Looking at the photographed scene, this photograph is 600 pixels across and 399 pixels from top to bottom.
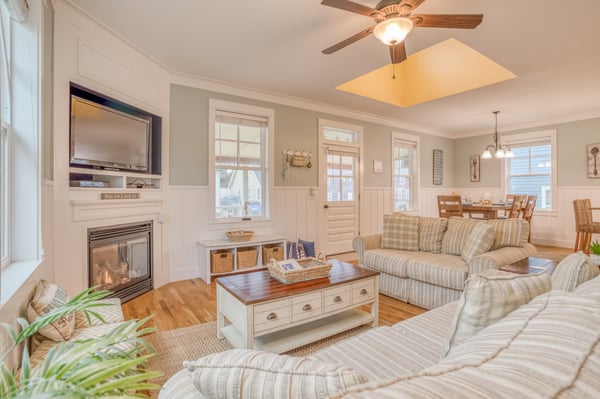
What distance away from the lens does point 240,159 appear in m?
4.29

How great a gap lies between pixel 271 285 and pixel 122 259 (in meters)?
1.94

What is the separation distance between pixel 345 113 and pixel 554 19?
312cm

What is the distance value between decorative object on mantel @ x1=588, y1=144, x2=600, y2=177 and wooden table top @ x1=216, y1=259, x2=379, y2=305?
575 centimetres

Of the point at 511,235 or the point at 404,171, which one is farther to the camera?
the point at 404,171

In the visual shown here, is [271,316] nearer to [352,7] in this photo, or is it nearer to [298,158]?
[352,7]

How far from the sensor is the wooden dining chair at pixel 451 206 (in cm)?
500

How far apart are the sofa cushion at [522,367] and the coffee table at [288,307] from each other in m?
1.41

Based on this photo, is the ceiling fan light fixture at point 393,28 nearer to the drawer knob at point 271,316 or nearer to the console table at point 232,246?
the drawer knob at point 271,316

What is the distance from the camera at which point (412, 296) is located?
291 centimetres

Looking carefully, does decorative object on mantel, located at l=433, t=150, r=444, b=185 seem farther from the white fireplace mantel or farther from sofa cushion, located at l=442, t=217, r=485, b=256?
the white fireplace mantel

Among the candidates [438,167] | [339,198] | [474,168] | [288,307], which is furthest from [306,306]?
[474,168]

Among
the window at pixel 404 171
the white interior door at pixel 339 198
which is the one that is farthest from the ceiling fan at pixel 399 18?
the window at pixel 404 171

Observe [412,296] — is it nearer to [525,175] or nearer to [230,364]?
[230,364]

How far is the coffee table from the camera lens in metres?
1.88
